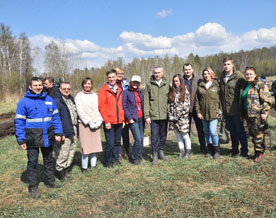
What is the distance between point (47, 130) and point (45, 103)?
455mm

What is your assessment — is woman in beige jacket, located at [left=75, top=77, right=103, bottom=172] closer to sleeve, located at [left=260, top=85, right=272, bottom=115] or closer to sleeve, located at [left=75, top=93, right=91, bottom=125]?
sleeve, located at [left=75, top=93, right=91, bottom=125]

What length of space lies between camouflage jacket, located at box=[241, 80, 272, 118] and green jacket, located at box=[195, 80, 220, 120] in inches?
25.1

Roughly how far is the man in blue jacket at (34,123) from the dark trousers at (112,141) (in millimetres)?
1195

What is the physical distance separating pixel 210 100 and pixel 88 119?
2625 millimetres

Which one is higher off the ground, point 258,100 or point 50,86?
point 50,86

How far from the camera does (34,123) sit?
368cm

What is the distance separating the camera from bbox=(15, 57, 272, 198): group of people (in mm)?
4309

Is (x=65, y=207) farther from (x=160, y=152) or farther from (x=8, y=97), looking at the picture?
(x=8, y=97)

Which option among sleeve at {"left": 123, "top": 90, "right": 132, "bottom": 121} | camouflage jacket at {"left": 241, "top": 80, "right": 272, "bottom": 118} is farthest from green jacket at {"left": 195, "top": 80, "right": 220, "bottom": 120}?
sleeve at {"left": 123, "top": 90, "right": 132, "bottom": 121}

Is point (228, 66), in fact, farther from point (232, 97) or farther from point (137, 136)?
point (137, 136)

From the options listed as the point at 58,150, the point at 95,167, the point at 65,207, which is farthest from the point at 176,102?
the point at 65,207

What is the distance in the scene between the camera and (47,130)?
12.5 ft

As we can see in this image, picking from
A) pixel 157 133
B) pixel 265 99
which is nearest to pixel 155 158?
pixel 157 133

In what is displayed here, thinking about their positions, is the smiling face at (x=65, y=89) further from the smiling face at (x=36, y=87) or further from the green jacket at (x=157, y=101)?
the green jacket at (x=157, y=101)
